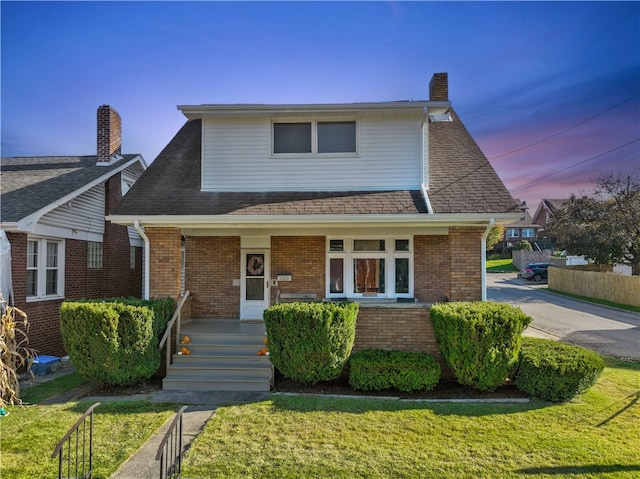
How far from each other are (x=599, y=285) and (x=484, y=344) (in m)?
20.4

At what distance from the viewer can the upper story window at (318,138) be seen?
934 cm

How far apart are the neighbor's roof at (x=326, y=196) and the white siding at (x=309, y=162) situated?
284 mm

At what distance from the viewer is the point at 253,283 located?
32.5 feet

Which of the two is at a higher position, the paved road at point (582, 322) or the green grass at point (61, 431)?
the green grass at point (61, 431)

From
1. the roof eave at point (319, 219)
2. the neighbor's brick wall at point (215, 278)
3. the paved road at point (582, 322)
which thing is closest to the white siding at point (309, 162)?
the roof eave at point (319, 219)

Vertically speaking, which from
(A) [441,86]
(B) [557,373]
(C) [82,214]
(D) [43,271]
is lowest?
(B) [557,373]

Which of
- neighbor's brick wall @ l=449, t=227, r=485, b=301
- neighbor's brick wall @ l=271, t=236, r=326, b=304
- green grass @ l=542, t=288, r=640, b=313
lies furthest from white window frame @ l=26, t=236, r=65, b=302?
green grass @ l=542, t=288, r=640, b=313

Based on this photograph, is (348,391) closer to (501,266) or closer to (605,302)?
(605,302)

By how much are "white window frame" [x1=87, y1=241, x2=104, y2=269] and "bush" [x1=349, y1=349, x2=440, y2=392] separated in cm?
909

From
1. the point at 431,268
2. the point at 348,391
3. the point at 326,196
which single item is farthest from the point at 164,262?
the point at 431,268

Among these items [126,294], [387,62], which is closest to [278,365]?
[126,294]

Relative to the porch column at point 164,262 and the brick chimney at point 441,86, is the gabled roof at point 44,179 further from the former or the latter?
the brick chimney at point 441,86

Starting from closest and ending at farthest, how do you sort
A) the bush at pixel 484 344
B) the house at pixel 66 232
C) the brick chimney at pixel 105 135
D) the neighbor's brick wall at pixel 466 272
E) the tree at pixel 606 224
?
the bush at pixel 484 344, the neighbor's brick wall at pixel 466 272, the house at pixel 66 232, the brick chimney at pixel 105 135, the tree at pixel 606 224

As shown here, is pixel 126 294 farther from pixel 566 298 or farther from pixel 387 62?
pixel 566 298
